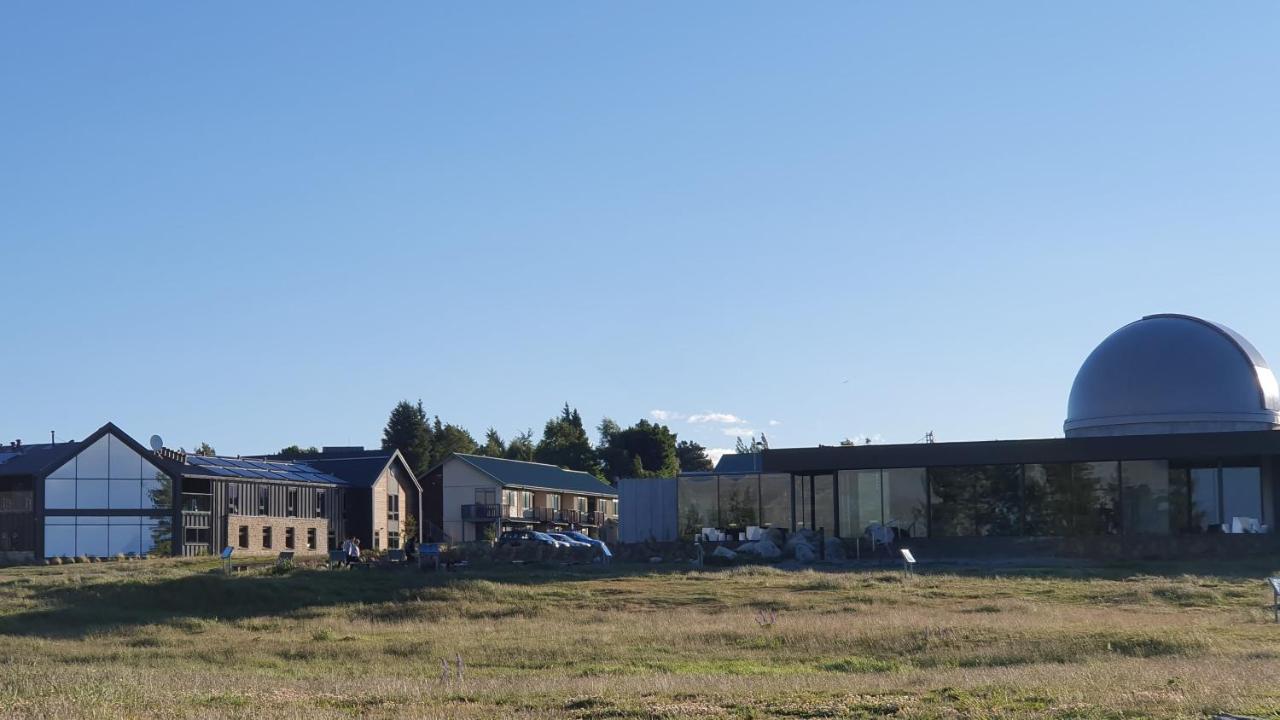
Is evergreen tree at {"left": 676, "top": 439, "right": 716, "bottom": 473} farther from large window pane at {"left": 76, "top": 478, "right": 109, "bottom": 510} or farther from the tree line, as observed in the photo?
large window pane at {"left": 76, "top": 478, "right": 109, "bottom": 510}

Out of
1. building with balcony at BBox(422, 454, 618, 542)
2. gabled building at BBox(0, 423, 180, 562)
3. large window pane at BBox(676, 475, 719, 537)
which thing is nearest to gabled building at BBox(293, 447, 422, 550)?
building with balcony at BBox(422, 454, 618, 542)

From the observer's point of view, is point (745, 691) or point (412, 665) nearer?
point (745, 691)

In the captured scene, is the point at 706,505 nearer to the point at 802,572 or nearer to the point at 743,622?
the point at 802,572

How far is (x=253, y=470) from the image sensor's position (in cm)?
8444

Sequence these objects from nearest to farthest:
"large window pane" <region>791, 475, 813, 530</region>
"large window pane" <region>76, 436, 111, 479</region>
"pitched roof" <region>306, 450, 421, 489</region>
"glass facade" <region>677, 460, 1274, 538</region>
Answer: "glass facade" <region>677, 460, 1274, 538</region>
"large window pane" <region>791, 475, 813, 530</region>
"large window pane" <region>76, 436, 111, 479</region>
"pitched roof" <region>306, 450, 421, 489</region>

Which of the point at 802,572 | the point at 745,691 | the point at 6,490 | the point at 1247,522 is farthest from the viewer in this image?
the point at 6,490

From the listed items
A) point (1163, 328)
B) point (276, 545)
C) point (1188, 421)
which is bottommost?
point (276, 545)

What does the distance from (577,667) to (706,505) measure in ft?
123

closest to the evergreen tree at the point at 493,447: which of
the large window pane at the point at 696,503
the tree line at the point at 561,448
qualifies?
the tree line at the point at 561,448

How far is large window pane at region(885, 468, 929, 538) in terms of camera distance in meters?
54.2

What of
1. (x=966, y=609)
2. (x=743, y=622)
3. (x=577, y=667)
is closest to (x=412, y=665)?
(x=577, y=667)

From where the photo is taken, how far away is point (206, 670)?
27.2m

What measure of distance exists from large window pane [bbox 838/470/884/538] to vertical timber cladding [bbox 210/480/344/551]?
39.0 metres

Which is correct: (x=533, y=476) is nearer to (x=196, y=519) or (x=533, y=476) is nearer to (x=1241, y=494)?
(x=196, y=519)
